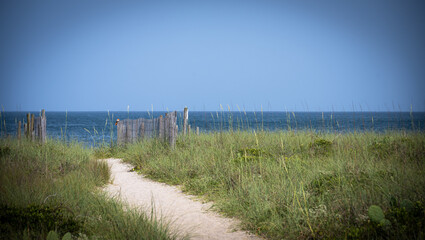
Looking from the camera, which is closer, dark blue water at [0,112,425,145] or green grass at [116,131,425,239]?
green grass at [116,131,425,239]

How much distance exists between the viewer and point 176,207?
518 centimetres

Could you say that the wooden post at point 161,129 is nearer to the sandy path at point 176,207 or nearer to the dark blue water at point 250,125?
the dark blue water at point 250,125

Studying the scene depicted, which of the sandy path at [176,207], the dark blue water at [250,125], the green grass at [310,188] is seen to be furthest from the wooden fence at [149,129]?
the sandy path at [176,207]

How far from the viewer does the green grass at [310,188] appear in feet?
11.2

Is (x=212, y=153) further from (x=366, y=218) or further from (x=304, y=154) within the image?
(x=366, y=218)

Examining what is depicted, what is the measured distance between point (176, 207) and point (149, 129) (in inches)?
252

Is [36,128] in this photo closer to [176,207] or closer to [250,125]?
[176,207]

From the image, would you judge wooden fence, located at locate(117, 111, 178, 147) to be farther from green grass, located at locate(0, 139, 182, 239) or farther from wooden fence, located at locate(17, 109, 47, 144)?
green grass, located at locate(0, 139, 182, 239)

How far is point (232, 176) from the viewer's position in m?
5.84

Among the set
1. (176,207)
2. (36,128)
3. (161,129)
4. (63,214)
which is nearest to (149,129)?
(161,129)

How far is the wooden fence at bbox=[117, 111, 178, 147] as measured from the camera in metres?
9.33

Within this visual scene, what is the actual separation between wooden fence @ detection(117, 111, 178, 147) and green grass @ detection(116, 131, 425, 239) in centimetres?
136

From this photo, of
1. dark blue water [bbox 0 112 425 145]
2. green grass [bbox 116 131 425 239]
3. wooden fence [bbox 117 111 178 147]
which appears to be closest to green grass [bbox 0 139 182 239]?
green grass [bbox 116 131 425 239]

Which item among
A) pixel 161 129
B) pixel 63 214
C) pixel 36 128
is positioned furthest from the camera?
pixel 36 128
